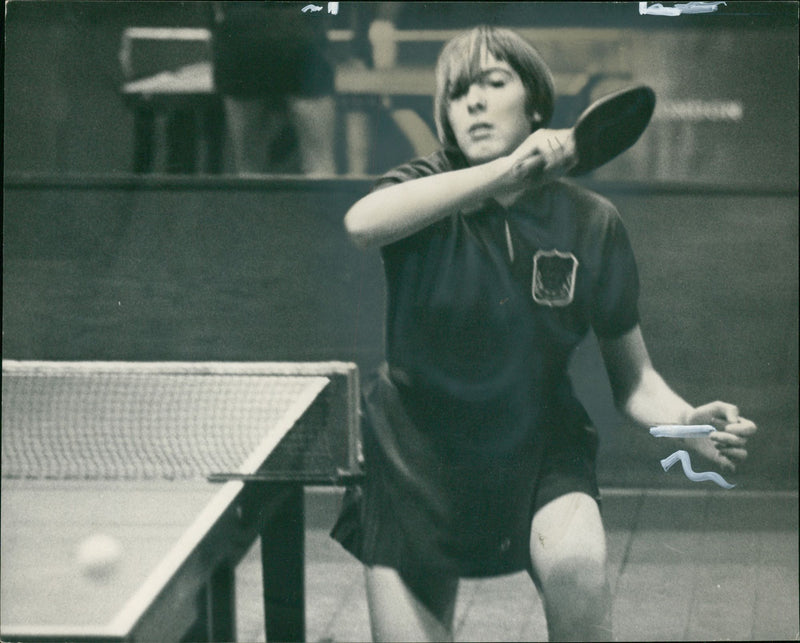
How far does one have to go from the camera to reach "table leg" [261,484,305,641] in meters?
2.51

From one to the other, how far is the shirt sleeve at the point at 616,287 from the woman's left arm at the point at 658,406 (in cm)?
3

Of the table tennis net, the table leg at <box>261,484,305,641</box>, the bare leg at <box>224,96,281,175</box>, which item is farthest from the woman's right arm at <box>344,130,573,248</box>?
the table leg at <box>261,484,305,641</box>

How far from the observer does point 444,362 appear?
94.6 inches

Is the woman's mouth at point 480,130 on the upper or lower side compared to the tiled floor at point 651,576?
upper

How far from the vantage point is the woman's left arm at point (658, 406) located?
2.46 meters

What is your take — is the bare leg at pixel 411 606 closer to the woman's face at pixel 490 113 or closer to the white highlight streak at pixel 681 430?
the white highlight streak at pixel 681 430

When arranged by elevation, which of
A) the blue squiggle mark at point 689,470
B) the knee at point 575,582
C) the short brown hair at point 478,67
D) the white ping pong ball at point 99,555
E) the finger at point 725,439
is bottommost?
the knee at point 575,582

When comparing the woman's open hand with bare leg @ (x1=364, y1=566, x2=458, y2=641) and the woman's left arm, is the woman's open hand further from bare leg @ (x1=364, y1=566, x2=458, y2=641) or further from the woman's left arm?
bare leg @ (x1=364, y1=566, x2=458, y2=641)

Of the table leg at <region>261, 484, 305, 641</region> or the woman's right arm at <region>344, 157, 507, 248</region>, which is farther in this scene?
the table leg at <region>261, 484, 305, 641</region>

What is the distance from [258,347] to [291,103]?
2.05ft

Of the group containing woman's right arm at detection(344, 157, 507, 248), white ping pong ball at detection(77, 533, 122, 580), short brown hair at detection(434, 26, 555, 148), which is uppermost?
short brown hair at detection(434, 26, 555, 148)

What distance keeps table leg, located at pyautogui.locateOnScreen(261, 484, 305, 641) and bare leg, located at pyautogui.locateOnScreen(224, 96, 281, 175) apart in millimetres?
842

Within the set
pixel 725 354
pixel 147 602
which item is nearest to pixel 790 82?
pixel 725 354

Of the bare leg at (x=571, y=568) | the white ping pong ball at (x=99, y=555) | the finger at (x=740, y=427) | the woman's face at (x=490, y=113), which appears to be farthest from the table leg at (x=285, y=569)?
the finger at (x=740, y=427)
